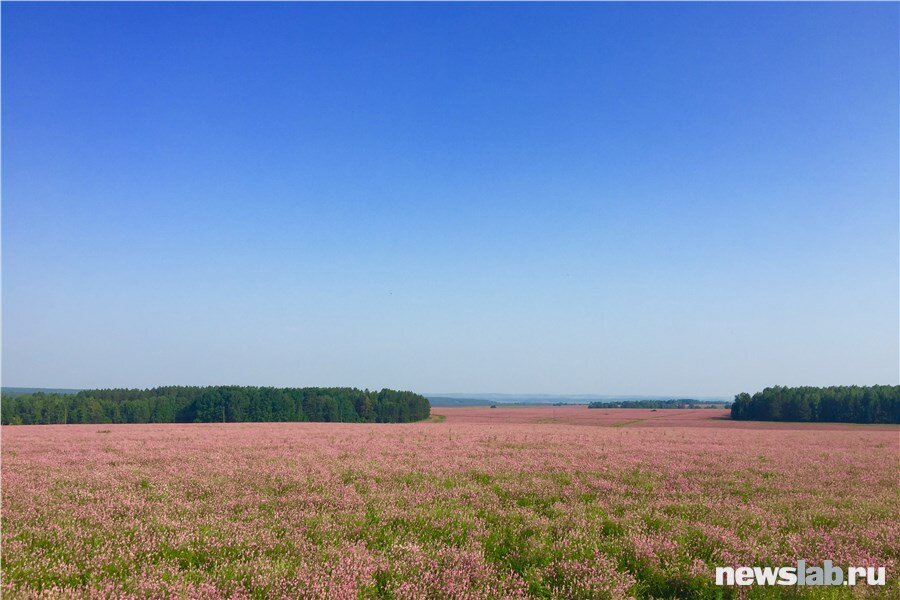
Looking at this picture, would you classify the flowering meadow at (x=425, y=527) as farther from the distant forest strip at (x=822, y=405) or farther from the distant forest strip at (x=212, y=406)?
→ the distant forest strip at (x=822, y=405)

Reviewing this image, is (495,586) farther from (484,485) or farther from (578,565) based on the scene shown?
(484,485)

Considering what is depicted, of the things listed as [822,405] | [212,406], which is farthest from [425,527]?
[822,405]

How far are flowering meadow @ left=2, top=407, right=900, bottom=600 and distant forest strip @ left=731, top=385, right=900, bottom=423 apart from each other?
91.5m

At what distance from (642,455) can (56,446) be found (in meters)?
22.2

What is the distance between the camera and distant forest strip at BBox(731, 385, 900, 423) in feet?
272

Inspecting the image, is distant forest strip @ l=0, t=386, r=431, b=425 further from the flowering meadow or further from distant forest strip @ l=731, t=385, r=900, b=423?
the flowering meadow

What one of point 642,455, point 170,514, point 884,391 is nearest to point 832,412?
point 884,391

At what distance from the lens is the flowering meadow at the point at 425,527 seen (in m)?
5.40

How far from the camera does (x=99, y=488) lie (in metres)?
10.1

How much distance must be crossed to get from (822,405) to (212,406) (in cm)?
11462

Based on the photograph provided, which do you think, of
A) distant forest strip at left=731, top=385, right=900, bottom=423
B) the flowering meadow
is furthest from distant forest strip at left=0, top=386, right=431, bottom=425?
the flowering meadow

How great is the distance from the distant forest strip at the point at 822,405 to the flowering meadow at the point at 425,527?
9150 centimetres

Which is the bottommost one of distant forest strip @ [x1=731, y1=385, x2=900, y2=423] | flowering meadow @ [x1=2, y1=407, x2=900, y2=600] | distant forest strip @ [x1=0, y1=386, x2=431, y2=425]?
distant forest strip @ [x1=0, y1=386, x2=431, y2=425]

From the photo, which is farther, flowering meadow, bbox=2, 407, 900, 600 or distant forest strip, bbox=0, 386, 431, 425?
distant forest strip, bbox=0, 386, 431, 425
